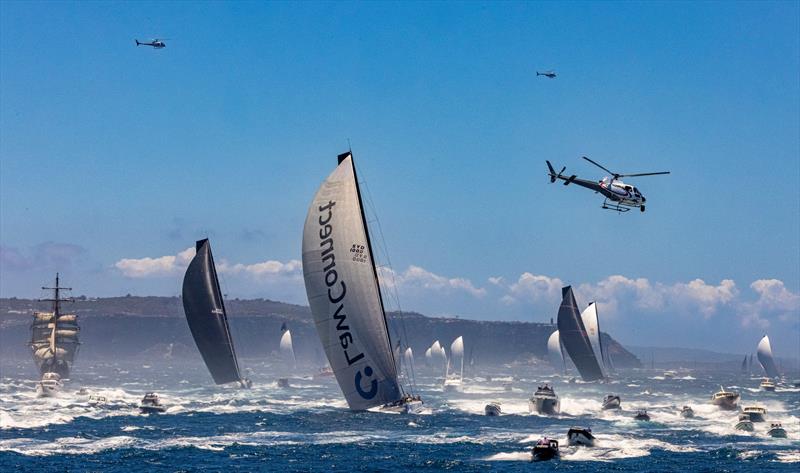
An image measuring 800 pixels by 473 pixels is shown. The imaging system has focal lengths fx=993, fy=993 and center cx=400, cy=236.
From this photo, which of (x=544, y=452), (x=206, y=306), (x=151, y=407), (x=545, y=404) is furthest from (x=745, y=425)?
(x=151, y=407)

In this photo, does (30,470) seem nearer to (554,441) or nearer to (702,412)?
(554,441)

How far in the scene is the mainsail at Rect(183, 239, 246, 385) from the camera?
103 metres

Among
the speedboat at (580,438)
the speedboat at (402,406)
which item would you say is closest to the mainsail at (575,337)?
the speedboat at (402,406)

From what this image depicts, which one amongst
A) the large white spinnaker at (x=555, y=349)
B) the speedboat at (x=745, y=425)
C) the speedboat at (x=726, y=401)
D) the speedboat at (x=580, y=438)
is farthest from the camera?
the large white spinnaker at (x=555, y=349)

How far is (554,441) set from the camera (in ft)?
219

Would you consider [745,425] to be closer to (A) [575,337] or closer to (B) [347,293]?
(B) [347,293]

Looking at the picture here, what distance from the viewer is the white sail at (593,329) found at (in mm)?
144375

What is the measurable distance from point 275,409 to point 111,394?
37.8m

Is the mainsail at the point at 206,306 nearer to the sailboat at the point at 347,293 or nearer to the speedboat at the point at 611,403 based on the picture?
the sailboat at the point at 347,293

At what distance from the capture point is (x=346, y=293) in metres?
72.6

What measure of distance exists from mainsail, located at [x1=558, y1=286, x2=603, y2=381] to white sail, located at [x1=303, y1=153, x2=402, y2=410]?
72.1 meters

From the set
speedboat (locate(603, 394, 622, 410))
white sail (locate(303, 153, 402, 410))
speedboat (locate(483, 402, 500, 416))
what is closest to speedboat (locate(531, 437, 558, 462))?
white sail (locate(303, 153, 402, 410))

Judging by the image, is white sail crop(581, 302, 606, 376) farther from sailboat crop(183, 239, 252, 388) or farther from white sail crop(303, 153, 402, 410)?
Answer: white sail crop(303, 153, 402, 410)

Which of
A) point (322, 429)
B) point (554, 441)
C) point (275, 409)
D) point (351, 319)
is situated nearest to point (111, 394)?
point (275, 409)
